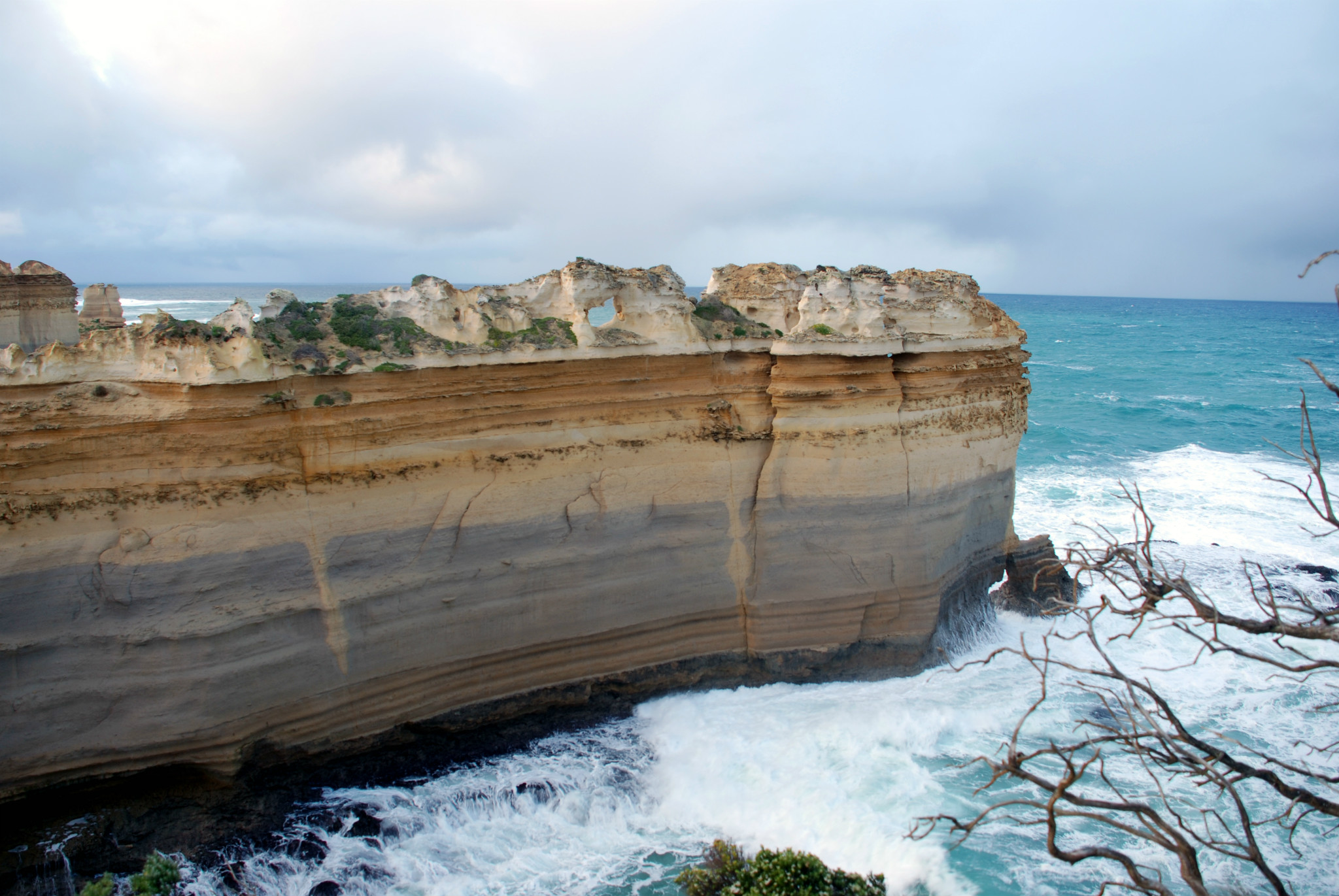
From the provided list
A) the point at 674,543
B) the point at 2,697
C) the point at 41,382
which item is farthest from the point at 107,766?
the point at 674,543

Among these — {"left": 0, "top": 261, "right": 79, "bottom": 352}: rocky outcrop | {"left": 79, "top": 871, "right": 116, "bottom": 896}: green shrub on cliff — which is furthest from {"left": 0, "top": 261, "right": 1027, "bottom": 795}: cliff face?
{"left": 0, "top": 261, "right": 79, "bottom": 352}: rocky outcrop

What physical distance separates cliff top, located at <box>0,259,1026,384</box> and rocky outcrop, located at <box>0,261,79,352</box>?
0.34ft

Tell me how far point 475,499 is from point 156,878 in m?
4.50

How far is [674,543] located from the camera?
9.73 metres

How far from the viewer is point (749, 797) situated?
842 centimetres

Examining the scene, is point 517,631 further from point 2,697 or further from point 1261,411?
point 1261,411

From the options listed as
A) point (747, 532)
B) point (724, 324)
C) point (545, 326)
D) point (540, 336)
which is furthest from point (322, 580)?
point (724, 324)

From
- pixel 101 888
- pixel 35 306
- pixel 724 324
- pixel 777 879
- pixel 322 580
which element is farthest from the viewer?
pixel 35 306

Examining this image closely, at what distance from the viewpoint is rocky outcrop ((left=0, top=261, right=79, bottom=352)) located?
10.5 metres

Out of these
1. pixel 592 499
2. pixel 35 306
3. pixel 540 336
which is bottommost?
pixel 592 499

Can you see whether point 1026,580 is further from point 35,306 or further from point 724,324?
point 35,306

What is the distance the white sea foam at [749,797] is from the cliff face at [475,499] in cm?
81

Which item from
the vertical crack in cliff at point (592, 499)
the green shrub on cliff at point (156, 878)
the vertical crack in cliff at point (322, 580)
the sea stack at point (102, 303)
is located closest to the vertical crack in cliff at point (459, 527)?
the vertical crack in cliff at point (592, 499)

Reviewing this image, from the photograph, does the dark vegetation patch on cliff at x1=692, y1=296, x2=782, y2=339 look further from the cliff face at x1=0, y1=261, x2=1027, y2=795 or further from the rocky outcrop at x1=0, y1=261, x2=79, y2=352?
the rocky outcrop at x1=0, y1=261, x2=79, y2=352
